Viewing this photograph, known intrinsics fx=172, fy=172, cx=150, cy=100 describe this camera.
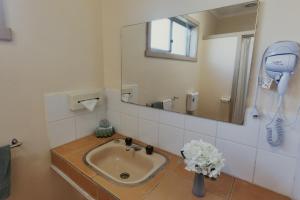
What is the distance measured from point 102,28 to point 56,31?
40cm

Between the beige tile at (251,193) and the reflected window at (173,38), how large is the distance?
0.73 metres

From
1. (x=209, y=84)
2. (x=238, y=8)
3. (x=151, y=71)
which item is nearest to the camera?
(x=238, y=8)

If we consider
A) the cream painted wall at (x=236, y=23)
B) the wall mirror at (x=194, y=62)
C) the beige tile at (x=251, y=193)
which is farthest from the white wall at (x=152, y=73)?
the beige tile at (x=251, y=193)

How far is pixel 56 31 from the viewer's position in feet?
3.73

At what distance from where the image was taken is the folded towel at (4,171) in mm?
923

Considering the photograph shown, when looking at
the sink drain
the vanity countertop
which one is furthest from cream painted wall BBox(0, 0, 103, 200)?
the sink drain

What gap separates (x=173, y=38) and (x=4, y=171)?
49.1 inches

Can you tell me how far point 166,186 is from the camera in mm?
873

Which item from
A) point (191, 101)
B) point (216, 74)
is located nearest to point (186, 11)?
point (216, 74)

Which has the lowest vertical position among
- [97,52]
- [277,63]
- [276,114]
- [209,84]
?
[276,114]

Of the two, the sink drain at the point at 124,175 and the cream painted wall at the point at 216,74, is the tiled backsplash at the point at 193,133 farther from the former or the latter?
the sink drain at the point at 124,175

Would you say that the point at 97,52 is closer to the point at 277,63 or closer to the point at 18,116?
the point at 18,116

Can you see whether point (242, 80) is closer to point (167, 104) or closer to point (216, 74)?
point (216, 74)

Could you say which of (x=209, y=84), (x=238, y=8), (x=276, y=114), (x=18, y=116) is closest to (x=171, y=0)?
(x=238, y=8)
